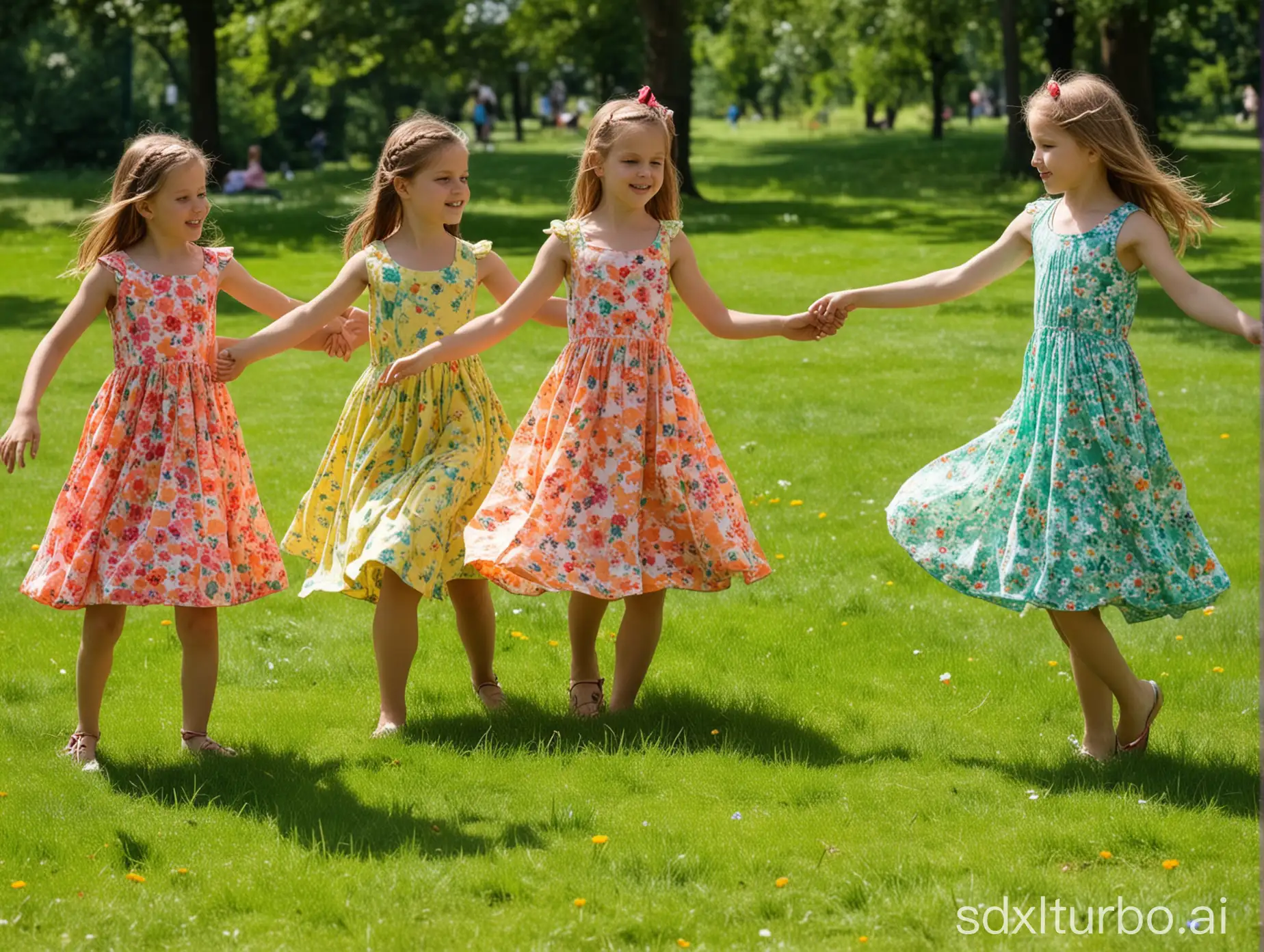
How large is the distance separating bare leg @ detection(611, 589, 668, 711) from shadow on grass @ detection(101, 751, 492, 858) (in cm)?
98

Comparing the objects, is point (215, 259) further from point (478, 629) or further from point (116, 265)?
point (478, 629)

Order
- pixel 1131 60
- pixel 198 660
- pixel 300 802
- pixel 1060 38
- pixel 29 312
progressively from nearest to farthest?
pixel 300 802, pixel 198 660, pixel 29 312, pixel 1131 60, pixel 1060 38

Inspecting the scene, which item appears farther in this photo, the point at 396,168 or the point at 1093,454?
the point at 396,168

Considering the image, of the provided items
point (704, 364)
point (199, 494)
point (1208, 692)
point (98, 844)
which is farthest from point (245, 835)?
point (704, 364)

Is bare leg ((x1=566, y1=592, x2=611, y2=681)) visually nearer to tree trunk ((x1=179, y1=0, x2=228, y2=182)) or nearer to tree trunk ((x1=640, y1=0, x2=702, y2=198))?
tree trunk ((x1=640, y1=0, x2=702, y2=198))

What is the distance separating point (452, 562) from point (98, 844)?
160 cm

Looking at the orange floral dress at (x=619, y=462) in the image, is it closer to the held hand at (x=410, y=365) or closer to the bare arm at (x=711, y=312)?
the bare arm at (x=711, y=312)

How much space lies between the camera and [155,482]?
549cm

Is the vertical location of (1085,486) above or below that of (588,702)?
above

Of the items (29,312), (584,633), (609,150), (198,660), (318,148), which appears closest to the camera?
(198,660)

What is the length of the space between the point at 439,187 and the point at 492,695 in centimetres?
197

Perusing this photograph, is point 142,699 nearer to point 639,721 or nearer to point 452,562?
point 452,562

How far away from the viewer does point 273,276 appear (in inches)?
817

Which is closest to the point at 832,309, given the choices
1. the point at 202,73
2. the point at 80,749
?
the point at 80,749
